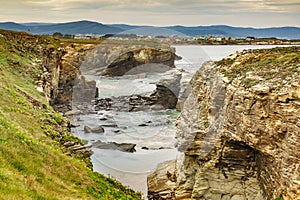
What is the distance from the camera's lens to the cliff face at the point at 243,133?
14.1 metres

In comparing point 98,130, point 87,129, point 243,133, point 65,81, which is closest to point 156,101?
point 65,81

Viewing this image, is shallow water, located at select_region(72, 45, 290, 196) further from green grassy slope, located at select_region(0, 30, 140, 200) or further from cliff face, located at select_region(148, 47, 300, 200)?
green grassy slope, located at select_region(0, 30, 140, 200)

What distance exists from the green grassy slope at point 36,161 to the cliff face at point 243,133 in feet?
14.4

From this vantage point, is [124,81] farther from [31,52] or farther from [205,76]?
[205,76]

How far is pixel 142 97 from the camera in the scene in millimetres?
56031

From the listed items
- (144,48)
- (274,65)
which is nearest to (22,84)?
(274,65)

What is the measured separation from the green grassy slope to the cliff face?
4394 millimetres

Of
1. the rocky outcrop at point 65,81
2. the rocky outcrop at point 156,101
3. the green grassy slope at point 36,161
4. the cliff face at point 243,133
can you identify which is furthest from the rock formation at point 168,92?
the green grassy slope at point 36,161

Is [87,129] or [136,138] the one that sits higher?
[87,129]

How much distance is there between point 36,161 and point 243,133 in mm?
9757

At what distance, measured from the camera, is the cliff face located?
1410cm

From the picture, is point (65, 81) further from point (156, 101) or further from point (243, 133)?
point (243, 133)

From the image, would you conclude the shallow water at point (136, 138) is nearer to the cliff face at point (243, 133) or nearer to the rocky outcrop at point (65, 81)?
the cliff face at point (243, 133)

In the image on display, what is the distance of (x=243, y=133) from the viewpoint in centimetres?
1675
